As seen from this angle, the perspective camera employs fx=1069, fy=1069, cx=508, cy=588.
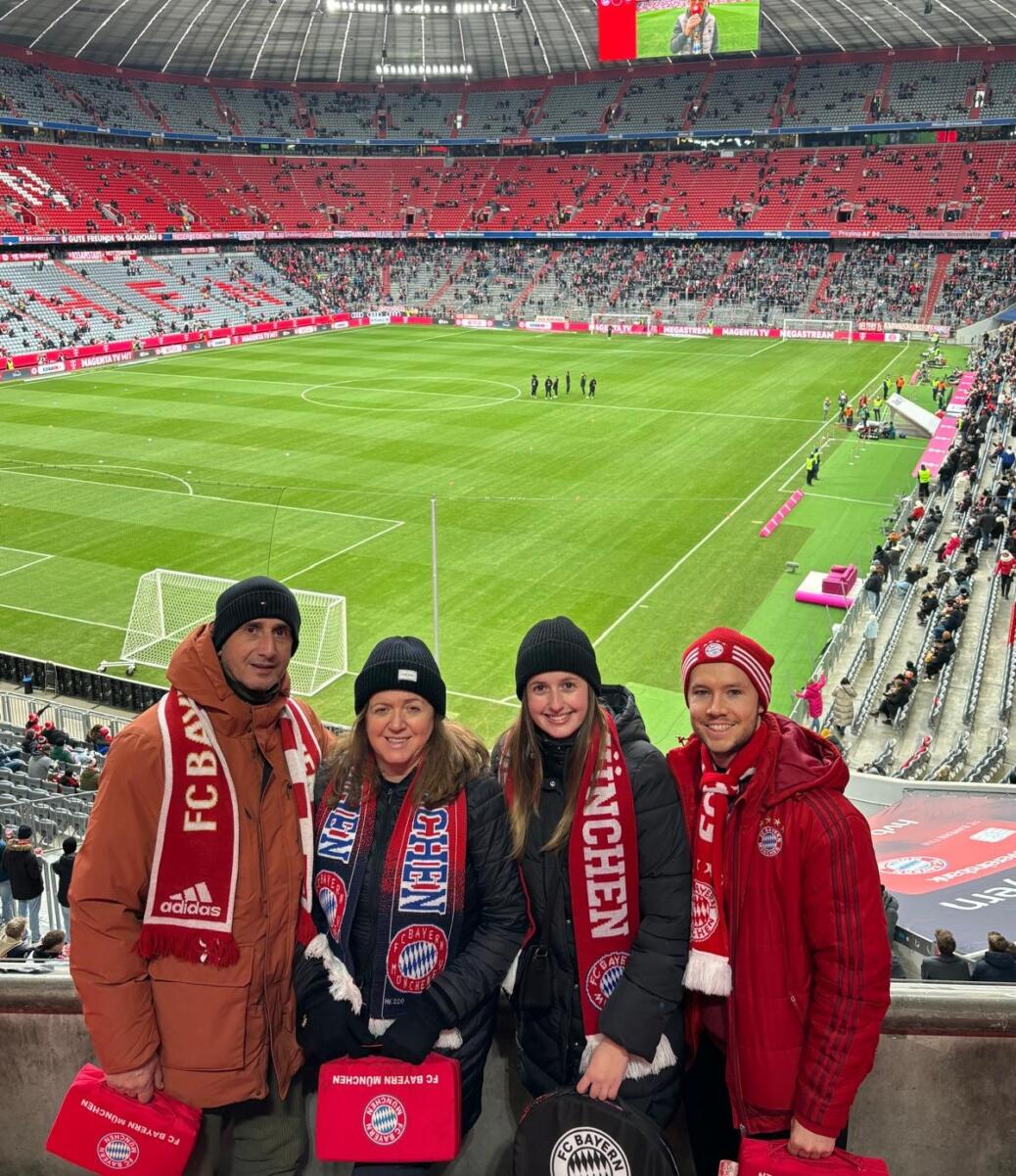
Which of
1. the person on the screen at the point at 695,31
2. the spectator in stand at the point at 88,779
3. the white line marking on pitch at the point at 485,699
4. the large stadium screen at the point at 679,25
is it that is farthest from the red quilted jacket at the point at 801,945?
the person on the screen at the point at 695,31

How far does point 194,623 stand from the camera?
20281mm

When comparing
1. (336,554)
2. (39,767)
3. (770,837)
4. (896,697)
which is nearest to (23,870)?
(39,767)

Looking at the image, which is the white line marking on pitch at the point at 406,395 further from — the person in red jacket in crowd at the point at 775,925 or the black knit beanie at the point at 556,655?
the person in red jacket in crowd at the point at 775,925

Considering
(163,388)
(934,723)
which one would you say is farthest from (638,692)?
(163,388)

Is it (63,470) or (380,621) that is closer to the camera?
(380,621)

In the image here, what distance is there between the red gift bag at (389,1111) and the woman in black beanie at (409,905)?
0.09 m

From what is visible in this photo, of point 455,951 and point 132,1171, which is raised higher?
point 455,951

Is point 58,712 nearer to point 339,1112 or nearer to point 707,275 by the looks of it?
point 339,1112

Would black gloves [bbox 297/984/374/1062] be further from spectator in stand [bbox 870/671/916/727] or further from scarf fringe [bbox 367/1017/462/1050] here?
spectator in stand [bbox 870/671/916/727]

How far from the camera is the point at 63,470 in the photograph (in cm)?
3266

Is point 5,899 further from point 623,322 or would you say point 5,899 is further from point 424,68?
point 424,68

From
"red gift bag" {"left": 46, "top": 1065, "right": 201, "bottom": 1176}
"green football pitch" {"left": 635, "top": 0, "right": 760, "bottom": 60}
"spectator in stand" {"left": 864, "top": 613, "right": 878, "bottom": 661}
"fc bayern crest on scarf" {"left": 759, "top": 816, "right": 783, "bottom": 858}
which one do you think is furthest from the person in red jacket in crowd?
"green football pitch" {"left": 635, "top": 0, "right": 760, "bottom": 60}

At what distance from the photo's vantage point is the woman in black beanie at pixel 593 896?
11.7ft

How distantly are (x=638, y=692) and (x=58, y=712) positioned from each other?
10266 mm
